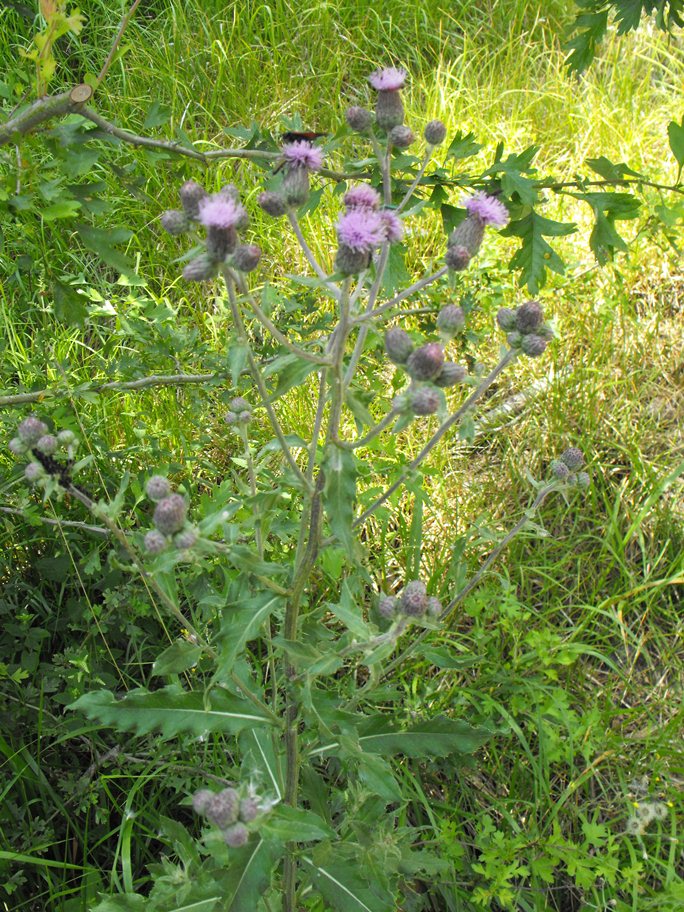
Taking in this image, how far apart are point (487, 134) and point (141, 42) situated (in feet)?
6.37

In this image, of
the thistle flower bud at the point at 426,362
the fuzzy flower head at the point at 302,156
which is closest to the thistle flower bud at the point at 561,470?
the thistle flower bud at the point at 426,362

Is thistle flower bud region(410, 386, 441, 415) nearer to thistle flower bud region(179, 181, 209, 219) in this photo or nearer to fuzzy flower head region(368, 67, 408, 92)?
thistle flower bud region(179, 181, 209, 219)

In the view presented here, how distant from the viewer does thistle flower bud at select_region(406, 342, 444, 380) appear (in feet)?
4.60

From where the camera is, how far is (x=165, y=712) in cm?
170

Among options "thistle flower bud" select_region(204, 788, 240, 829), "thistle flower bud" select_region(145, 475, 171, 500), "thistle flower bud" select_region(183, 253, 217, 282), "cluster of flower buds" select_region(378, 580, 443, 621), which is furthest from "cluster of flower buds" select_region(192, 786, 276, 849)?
"thistle flower bud" select_region(183, 253, 217, 282)

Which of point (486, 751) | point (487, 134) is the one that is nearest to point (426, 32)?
point (487, 134)

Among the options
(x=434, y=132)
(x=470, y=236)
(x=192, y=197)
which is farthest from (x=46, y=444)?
(x=434, y=132)

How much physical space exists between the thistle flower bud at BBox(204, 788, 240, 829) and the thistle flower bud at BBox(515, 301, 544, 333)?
1074mm

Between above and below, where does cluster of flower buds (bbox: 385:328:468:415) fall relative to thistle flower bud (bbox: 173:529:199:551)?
above

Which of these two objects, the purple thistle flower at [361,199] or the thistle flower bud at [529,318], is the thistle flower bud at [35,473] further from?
the thistle flower bud at [529,318]

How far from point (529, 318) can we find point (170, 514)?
83 centimetres

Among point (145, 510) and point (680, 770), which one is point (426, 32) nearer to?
point (145, 510)

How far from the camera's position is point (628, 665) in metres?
2.78

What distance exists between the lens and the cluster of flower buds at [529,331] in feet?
5.51
